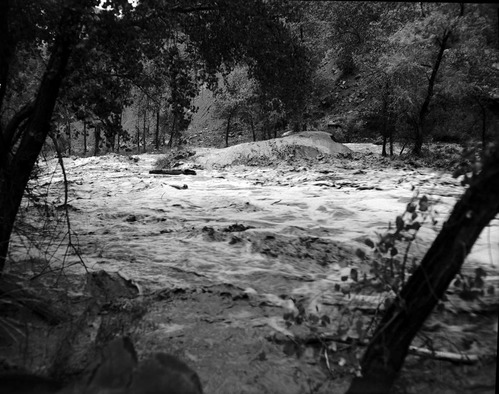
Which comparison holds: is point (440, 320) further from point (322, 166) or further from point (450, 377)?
point (322, 166)

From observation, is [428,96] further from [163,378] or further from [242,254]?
[163,378]

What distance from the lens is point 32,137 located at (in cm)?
396

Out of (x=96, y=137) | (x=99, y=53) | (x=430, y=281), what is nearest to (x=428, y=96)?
(x=96, y=137)

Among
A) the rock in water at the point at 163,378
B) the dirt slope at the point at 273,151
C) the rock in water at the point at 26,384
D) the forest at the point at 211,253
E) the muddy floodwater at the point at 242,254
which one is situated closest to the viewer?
the rock in water at the point at 163,378

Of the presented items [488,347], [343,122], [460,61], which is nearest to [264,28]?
[488,347]

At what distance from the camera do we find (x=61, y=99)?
14.7ft

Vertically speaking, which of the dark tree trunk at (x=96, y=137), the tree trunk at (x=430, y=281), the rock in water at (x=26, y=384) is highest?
the dark tree trunk at (x=96, y=137)

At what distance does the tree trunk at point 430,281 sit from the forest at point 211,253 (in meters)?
0.01

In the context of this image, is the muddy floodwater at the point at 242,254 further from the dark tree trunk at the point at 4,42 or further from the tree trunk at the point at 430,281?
the dark tree trunk at the point at 4,42

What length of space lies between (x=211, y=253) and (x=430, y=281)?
4.32 metres

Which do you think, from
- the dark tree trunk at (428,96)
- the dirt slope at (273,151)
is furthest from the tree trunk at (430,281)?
the dark tree trunk at (428,96)

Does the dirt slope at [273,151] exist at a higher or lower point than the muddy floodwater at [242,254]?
higher

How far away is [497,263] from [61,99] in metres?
6.27

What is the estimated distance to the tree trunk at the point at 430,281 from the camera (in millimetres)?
2195
